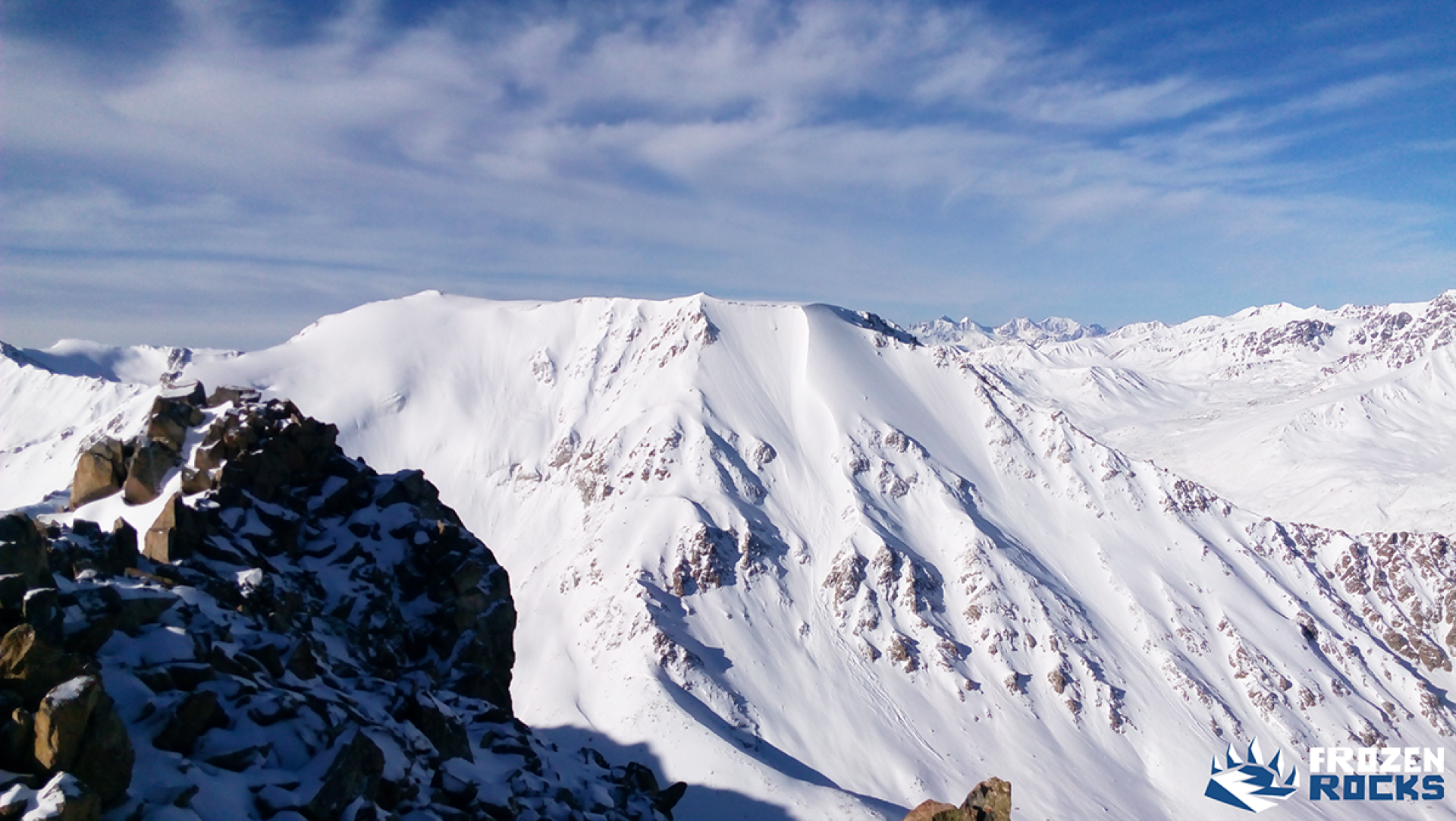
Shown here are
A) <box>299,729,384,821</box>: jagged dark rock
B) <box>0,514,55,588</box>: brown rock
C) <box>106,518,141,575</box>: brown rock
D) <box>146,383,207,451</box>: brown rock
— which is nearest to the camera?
<box>299,729,384,821</box>: jagged dark rock

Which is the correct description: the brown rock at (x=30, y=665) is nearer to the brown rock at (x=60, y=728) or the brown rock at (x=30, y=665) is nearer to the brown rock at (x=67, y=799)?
the brown rock at (x=60, y=728)

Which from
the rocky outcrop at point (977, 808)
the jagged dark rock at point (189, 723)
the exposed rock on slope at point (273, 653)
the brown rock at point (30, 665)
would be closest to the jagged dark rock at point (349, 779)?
the exposed rock on slope at point (273, 653)

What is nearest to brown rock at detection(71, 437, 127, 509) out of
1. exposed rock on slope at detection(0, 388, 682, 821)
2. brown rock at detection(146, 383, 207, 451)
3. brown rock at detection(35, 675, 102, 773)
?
exposed rock on slope at detection(0, 388, 682, 821)

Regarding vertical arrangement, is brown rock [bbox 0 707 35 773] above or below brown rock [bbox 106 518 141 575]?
below

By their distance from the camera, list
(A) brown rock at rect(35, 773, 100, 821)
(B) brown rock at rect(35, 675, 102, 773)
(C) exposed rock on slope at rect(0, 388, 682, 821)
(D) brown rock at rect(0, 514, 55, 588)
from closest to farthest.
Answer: (A) brown rock at rect(35, 773, 100, 821) → (B) brown rock at rect(35, 675, 102, 773) → (C) exposed rock on slope at rect(0, 388, 682, 821) → (D) brown rock at rect(0, 514, 55, 588)

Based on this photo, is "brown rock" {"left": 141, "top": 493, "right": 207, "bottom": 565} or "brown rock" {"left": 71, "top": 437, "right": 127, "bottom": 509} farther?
"brown rock" {"left": 71, "top": 437, "right": 127, "bottom": 509}

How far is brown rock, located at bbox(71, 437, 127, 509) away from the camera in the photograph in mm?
35938

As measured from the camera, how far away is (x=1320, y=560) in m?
153

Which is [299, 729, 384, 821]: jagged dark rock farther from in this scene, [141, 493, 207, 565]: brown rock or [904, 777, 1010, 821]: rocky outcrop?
[904, 777, 1010, 821]: rocky outcrop

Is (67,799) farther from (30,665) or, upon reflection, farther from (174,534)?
(174,534)

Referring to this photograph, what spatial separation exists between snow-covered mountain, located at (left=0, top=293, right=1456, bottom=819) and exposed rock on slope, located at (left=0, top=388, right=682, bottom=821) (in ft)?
127

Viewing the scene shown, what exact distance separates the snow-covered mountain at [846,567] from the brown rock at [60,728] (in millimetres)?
57976

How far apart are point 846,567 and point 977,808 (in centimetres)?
9293

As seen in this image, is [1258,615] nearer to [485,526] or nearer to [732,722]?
[732,722]
